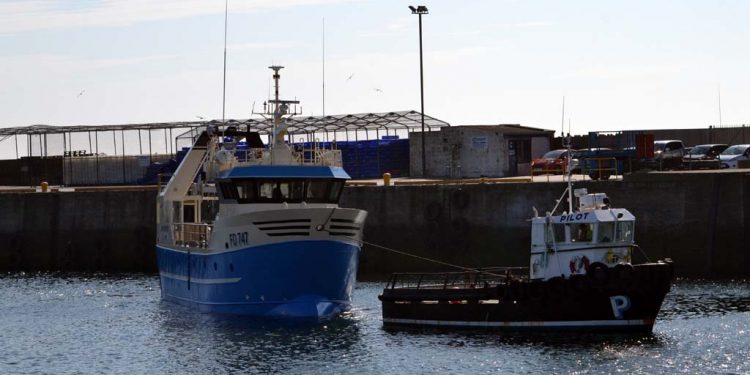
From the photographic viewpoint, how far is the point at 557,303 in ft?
144

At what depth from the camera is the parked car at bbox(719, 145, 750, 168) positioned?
7738cm

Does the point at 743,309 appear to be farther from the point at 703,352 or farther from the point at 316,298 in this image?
the point at 316,298

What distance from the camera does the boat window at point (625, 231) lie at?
44.1 metres

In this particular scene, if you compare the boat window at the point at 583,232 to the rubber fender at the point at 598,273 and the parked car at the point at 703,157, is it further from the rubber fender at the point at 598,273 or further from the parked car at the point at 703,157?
the parked car at the point at 703,157

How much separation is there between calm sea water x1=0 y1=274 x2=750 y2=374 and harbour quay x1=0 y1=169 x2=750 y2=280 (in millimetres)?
5819

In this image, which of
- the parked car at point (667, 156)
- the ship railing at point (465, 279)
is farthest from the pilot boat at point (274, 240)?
the parked car at point (667, 156)

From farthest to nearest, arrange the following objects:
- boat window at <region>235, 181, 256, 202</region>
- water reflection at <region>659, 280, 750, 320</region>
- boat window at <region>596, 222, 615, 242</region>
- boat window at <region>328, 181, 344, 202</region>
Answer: boat window at <region>328, 181, 344, 202</region> → boat window at <region>235, 181, 256, 202</region> → water reflection at <region>659, 280, 750, 320</region> → boat window at <region>596, 222, 615, 242</region>

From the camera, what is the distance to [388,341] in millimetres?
45094

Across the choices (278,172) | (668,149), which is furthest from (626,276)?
(668,149)

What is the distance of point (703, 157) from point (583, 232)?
37.0 m

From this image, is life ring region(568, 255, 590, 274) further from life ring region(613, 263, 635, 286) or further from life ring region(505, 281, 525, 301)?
life ring region(505, 281, 525, 301)

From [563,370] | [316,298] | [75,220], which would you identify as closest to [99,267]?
[75,220]

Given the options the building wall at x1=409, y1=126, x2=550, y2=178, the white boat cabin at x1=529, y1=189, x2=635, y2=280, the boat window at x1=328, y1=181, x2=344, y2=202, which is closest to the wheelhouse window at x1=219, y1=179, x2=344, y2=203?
the boat window at x1=328, y1=181, x2=344, y2=202

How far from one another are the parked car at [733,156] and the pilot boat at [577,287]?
114 feet
